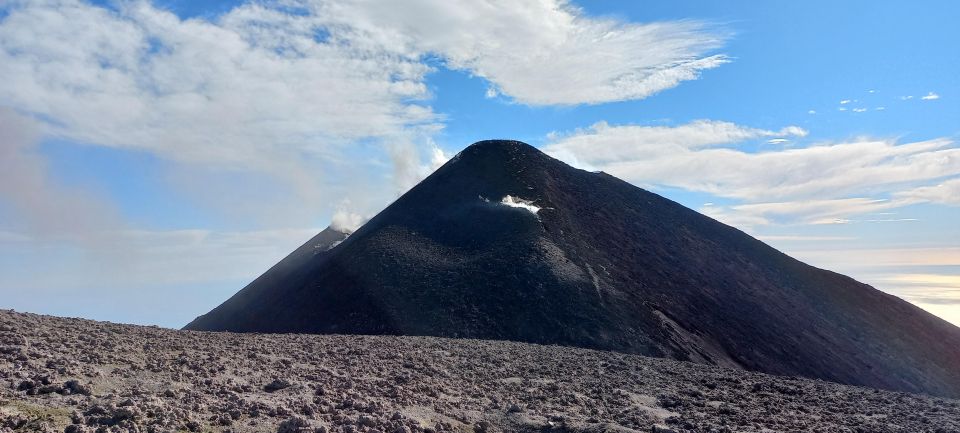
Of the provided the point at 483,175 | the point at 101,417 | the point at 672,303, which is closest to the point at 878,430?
the point at 101,417

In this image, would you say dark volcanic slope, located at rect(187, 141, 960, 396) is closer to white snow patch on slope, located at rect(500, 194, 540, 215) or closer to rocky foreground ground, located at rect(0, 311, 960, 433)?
white snow patch on slope, located at rect(500, 194, 540, 215)

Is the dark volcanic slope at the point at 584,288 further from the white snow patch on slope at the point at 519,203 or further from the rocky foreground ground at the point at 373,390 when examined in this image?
the rocky foreground ground at the point at 373,390

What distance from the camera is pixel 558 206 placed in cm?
4541

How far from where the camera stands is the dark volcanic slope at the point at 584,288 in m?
31.3

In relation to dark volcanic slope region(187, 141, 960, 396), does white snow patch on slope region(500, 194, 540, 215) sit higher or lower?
higher

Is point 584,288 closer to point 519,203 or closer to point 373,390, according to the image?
point 519,203

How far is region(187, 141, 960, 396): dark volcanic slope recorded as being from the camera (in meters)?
31.3

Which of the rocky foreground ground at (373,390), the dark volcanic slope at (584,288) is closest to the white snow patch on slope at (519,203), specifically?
the dark volcanic slope at (584,288)

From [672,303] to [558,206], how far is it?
10832mm

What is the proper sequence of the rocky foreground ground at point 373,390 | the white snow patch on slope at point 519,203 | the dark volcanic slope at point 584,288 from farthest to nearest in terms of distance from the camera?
1. the white snow patch on slope at point 519,203
2. the dark volcanic slope at point 584,288
3. the rocky foreground ground at point 373,390

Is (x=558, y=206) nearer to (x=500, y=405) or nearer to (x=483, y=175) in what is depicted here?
(x=483, y=175)

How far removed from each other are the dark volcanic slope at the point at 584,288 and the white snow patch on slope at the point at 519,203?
1.73ft

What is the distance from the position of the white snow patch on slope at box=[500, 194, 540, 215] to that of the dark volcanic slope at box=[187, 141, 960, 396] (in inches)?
20.7

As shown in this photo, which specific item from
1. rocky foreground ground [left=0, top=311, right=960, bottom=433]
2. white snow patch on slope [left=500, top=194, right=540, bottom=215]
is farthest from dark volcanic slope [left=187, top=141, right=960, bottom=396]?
rocky foreground ground [left=0, top=311, right=960, bottom=433]
